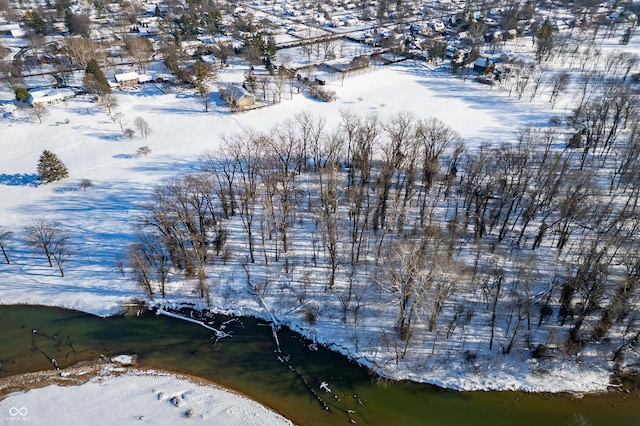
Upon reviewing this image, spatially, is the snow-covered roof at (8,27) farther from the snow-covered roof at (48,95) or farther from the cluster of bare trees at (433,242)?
the cluster of bare trees at (433,242)

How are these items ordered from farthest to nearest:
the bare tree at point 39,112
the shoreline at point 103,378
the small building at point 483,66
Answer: the small building at point 483,66 → the bare tree at point 39,112 → the shoreline at point 103,378

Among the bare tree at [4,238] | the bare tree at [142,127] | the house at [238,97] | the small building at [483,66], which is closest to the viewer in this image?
the bare tree at [4,238]

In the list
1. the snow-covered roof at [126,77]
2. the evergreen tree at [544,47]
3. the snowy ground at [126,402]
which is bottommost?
the snowy ground at [126,402]

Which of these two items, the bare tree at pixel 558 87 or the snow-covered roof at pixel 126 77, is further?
the snow-covered roof at pixel 126 77

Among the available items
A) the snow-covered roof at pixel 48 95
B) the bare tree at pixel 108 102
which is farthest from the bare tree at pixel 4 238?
the snow-covered roof at pixel 48 95

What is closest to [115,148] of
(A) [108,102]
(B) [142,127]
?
(B) [142,127]

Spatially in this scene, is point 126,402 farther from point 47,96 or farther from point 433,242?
point 47,96

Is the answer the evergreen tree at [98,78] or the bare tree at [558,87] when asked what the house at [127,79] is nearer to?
the evergreen tree at [98,78]

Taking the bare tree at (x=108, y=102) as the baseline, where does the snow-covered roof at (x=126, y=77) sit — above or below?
above
